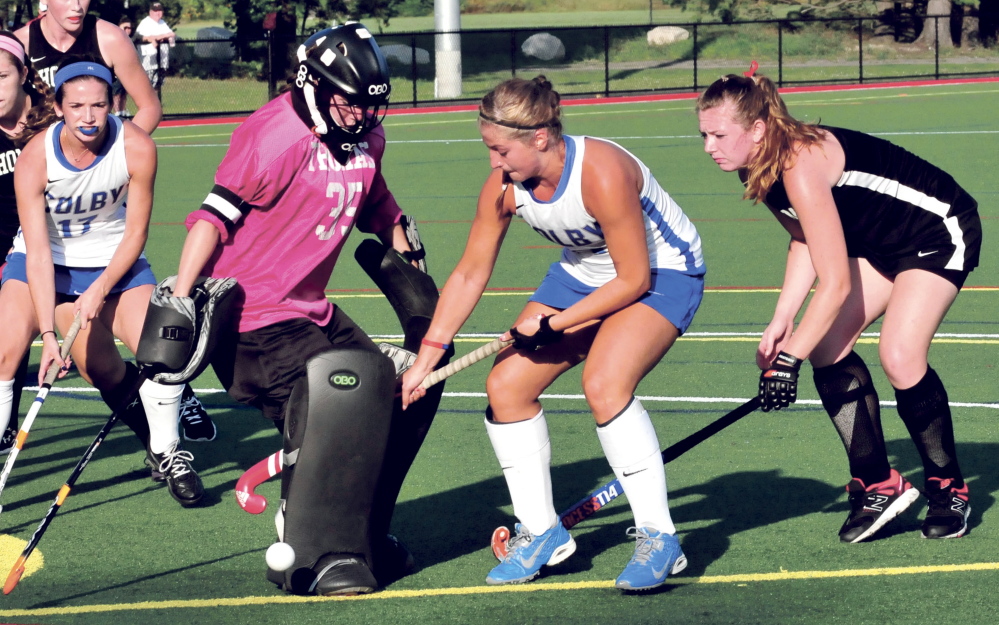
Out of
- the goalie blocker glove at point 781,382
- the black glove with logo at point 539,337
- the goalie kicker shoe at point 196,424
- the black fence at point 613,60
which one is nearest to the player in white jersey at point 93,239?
the goalie kicker shoe at point 196,424

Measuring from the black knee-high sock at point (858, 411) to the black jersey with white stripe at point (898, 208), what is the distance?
472mm

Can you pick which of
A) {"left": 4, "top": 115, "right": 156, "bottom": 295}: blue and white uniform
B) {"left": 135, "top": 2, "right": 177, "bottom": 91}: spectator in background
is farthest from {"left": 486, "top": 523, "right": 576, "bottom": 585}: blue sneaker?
{"left": 135, "top": 2, "right": 177, "bottom": 91}: spectator in background

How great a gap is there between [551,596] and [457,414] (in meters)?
2.42

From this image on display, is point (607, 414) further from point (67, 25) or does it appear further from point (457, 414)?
point (67, 25)

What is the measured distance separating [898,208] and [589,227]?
1.20m

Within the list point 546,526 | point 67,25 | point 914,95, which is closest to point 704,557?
point 546,526

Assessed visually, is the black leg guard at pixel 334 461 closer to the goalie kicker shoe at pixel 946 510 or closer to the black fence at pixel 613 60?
the goalie kicker shoe at pixel 946 510

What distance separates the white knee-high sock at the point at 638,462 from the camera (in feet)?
13.9

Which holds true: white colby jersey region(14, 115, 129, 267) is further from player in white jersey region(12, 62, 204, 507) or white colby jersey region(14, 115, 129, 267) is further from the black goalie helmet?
the black goalie helmet

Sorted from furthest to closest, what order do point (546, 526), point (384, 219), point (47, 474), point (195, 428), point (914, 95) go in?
point (914, 95) → point (195, 428) → point (47, 474) → point (384, 219) → point (546, 526)

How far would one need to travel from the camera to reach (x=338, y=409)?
13.5 ft

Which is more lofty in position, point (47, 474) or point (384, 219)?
point (384, 219)

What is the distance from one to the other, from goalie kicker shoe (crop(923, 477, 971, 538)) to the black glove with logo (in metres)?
1.60

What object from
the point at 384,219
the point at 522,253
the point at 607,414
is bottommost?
the point at 522,253
